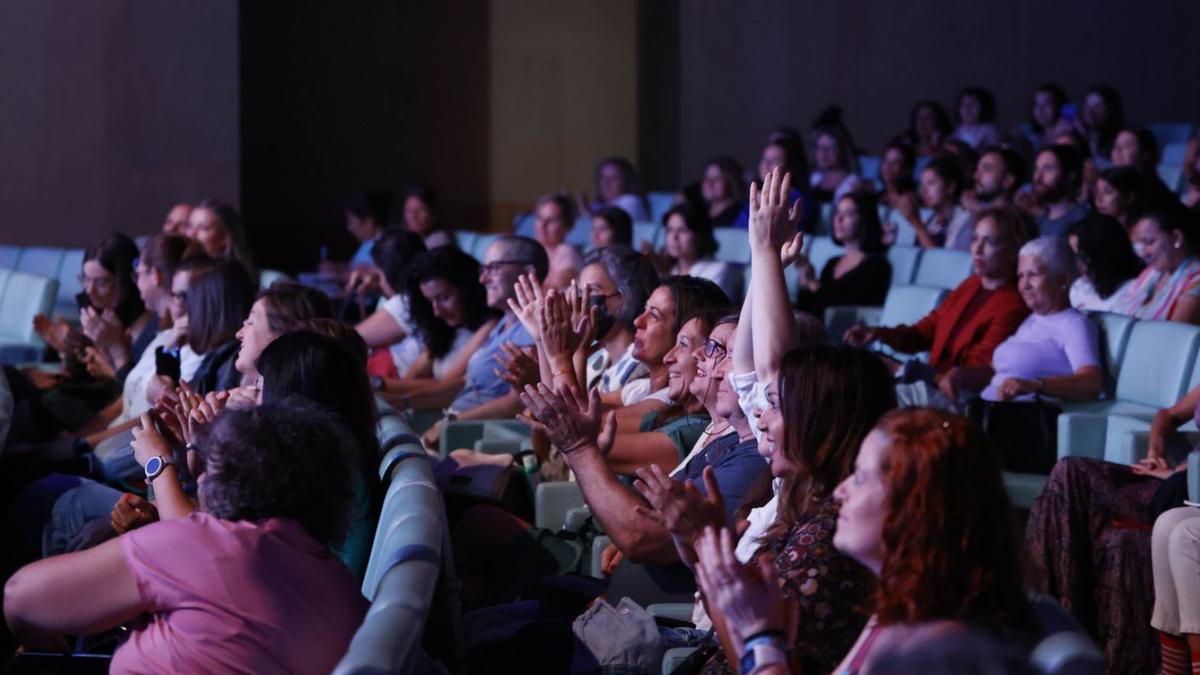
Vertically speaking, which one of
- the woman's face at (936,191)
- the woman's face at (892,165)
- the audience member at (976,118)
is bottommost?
the woman's face at (936,191)

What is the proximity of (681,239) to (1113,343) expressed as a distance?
8.15 ft

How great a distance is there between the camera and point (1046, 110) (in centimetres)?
1031

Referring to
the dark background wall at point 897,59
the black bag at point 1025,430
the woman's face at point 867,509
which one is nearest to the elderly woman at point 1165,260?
the black bag at point 1025,430

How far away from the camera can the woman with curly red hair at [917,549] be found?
68.4 inches

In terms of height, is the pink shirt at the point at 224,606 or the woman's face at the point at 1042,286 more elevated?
the woman's face at the point at 1042,286

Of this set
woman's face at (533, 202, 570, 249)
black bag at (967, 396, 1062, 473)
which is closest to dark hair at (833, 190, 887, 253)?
woman's face at (533, 202, 570, 249)

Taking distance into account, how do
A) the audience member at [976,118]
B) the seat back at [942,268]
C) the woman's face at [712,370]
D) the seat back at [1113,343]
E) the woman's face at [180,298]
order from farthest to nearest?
the audience member at [976,118]
the seat back at [942,268]
the woman's face at [180,298]
the seat back at [1113,343]
the woman's face at [712,370]

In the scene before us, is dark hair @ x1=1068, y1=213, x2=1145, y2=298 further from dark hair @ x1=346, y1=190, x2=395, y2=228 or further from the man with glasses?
dark hair @ x1=346, y1=190, x2=395, y2=228

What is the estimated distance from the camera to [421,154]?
39.5ft

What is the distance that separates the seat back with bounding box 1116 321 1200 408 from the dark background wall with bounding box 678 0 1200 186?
7.70 metres

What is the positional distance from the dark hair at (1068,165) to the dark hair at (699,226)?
5.69ft

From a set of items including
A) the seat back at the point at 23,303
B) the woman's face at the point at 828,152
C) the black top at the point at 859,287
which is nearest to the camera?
the black top at the point at 859,287

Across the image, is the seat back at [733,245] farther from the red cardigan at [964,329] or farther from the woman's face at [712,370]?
the woman's face at [712,370]

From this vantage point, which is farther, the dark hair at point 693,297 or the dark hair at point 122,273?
the dark hair at point 122,273
